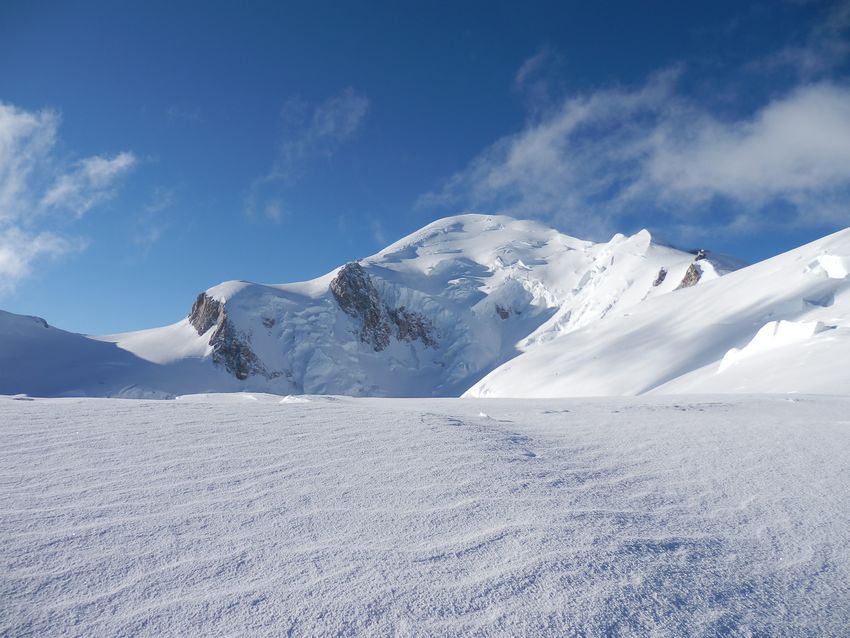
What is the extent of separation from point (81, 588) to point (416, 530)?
1849 mm

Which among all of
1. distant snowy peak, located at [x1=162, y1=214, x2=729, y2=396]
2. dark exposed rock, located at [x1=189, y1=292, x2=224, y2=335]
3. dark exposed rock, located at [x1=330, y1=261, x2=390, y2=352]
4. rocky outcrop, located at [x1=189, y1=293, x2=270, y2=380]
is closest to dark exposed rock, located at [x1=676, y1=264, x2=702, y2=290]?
distant snowy peak, located at [x1=162, y1=214, x2=729, y2=396]

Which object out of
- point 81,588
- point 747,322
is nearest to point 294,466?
point 81,588

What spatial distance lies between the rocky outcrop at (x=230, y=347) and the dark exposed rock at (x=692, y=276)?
48.3 meters

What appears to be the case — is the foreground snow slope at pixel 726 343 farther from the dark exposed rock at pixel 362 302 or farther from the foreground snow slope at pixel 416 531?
the dark exposed rock at pixel 362 302

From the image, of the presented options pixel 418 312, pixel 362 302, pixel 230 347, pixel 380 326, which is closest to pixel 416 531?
pixel 230 347

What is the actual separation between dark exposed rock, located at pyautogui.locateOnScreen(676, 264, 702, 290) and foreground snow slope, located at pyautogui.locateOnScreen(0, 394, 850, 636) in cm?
5432

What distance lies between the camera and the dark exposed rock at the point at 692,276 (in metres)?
54.5

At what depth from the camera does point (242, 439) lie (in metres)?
5.36

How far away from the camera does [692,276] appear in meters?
55.0

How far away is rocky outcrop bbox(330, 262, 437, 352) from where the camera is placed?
249ft

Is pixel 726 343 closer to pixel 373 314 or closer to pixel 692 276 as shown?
pixel 692 276

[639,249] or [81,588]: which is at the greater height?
[639,249]

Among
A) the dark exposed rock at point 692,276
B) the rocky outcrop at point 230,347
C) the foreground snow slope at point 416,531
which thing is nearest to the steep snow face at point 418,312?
the rocky outcrop at point 230,347

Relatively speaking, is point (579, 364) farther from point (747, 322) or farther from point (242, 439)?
point (242, 439)
